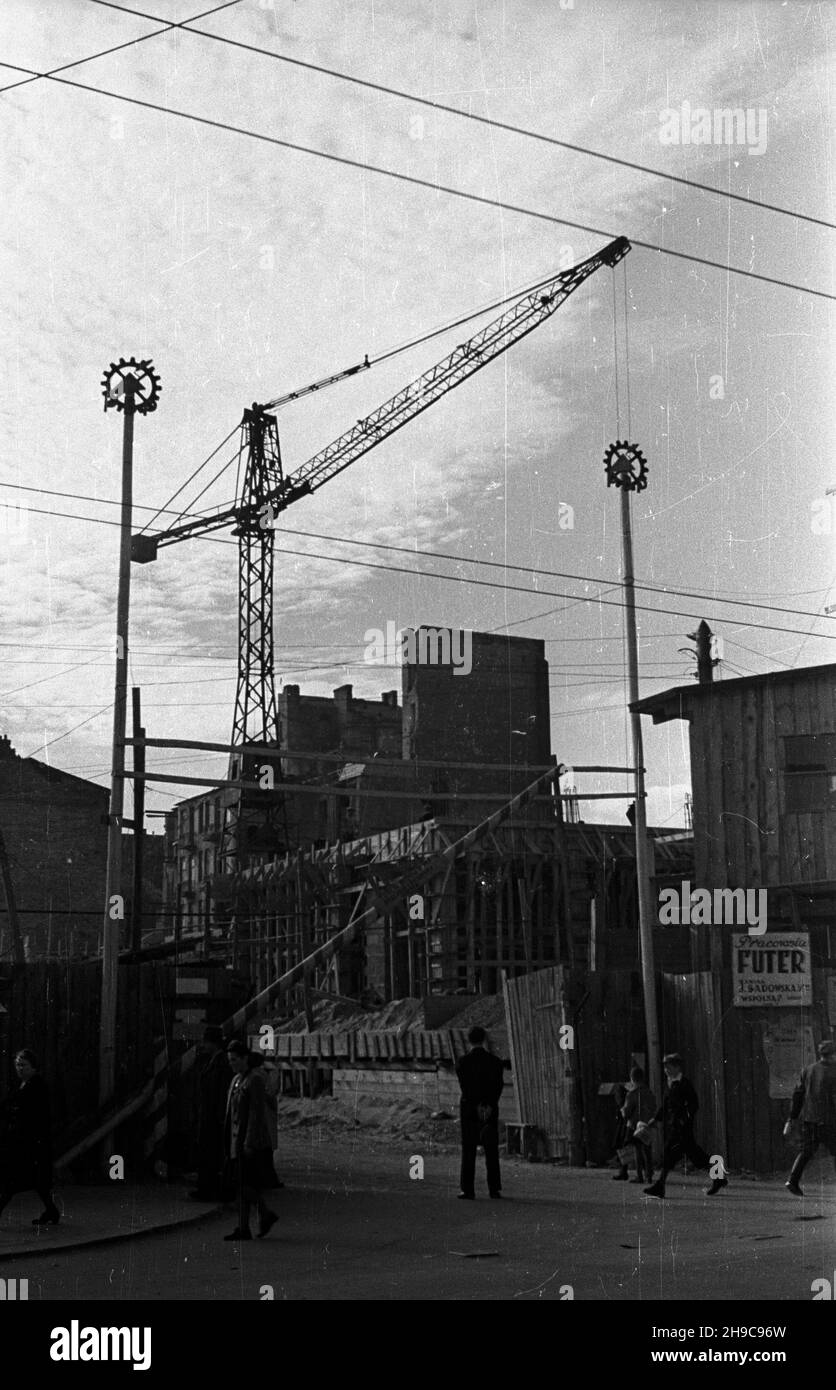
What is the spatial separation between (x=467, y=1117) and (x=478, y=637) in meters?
47.2

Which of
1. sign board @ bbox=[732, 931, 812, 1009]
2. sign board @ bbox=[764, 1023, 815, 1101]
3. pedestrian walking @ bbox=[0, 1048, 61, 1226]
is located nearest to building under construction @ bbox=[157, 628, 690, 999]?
sign board @ bbox=[732, 931, 812, 1009]

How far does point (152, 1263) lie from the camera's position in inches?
490

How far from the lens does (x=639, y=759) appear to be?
71.7ft

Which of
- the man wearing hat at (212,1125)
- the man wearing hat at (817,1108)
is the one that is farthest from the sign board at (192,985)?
the man wearing hat at (817,1108)

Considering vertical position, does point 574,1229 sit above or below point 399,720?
below

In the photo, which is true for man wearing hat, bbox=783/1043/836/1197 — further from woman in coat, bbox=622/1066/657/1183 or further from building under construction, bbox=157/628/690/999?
building under construction, bbox=157/628/690/999

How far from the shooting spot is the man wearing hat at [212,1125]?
659 inches

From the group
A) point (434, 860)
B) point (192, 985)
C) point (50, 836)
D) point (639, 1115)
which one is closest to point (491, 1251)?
point (639, 1115)

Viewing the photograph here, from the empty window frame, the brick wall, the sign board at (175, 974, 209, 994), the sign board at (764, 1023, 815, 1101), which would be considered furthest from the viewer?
the brick wall

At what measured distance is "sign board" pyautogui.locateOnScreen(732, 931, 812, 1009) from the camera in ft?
64.6

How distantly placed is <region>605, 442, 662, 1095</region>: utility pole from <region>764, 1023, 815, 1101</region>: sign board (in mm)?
1628

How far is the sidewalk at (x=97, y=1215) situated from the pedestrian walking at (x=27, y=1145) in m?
0.36
